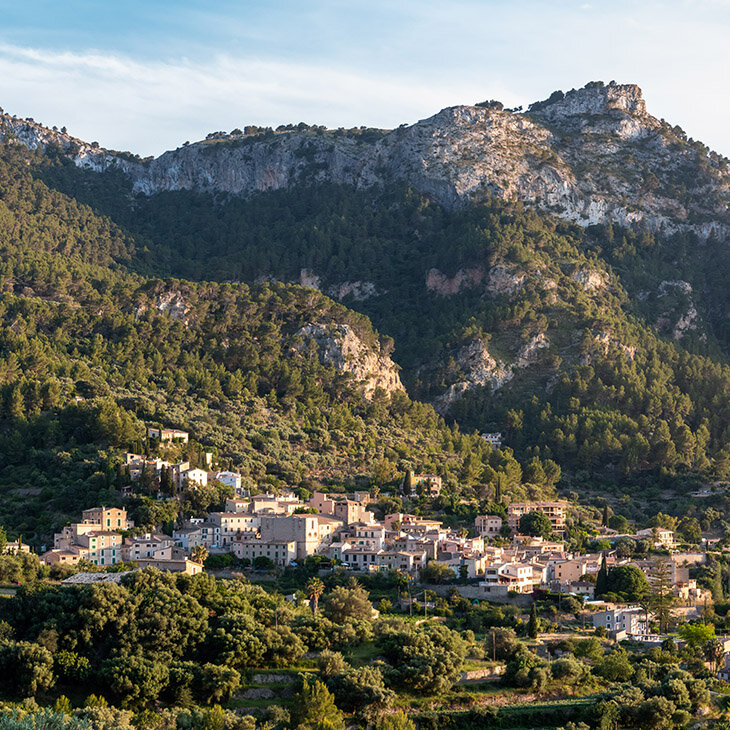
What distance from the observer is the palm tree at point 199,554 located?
2817 inches

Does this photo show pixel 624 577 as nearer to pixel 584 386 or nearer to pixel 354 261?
pixel 584 386

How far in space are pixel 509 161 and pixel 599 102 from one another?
27.9m

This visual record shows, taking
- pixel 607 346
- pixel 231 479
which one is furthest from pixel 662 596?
pixel 607 346

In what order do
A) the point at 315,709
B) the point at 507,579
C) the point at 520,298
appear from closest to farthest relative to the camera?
the point at 315,709
the point at 507,579
the point at 520,298

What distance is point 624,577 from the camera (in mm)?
73375

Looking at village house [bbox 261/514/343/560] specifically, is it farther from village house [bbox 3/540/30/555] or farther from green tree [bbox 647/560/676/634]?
green tree [bbox 647/560/676/634]

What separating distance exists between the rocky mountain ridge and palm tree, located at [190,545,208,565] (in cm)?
9231

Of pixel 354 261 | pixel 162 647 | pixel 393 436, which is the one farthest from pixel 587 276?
pixel 162 647

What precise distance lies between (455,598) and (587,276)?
82793mm

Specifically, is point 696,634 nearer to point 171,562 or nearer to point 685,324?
point 171,562

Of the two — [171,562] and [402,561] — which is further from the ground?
[402,561]

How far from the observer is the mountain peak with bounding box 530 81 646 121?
592 feet

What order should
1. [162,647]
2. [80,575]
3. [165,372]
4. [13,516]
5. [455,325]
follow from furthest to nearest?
[455,325] < [165,372] < [13,516] < [80,575] < [162,647]

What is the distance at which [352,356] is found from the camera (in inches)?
4870
